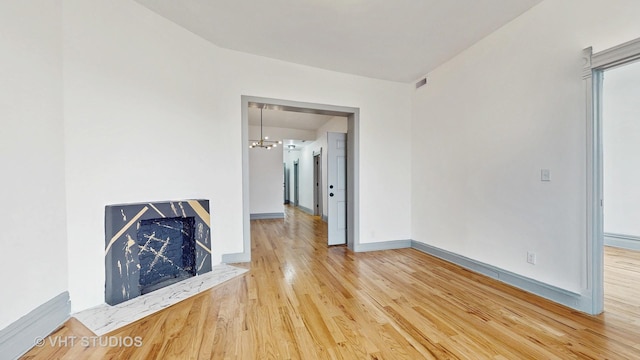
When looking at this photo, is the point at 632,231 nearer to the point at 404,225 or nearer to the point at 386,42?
the point at 404,225

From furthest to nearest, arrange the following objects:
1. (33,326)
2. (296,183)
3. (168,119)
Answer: (296,183) → (168,119) → (33,326)

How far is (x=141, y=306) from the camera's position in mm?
2311

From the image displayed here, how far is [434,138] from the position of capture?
4008 mm

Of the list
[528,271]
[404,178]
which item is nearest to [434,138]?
[404,178]

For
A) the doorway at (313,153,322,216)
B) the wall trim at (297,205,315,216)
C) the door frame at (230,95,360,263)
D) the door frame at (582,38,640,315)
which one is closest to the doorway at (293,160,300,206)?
the wall trim at (297,205,315,216)

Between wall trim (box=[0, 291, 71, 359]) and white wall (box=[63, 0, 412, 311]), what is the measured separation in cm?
14

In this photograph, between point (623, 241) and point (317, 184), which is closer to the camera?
point (623, 241)

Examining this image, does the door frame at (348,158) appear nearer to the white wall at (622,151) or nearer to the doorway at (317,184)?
the doorway at (317,184)

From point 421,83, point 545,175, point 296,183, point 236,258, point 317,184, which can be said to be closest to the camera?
point 545,175

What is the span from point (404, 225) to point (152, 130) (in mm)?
4204

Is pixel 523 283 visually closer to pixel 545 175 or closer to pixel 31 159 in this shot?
pixel 545 175

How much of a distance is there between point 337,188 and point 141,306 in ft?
11.0

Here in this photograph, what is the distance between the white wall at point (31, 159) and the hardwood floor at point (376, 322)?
0.49m

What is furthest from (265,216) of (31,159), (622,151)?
(622,151)
